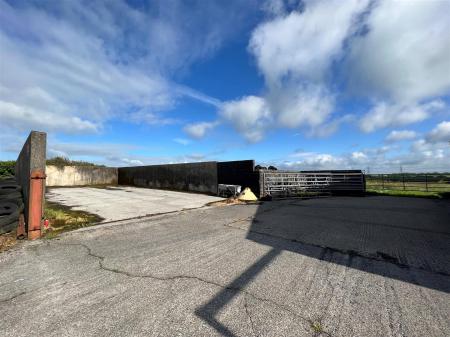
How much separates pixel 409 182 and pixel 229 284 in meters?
18.7

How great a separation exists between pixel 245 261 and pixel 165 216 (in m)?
4.01

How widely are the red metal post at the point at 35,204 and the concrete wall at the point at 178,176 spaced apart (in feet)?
29.4

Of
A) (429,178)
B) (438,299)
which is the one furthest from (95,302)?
(429,178)

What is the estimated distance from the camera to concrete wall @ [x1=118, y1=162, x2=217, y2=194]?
544 inches

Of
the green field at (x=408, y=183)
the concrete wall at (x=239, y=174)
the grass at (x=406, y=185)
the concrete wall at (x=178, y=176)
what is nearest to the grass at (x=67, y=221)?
the concrete wall at (x=239, y=174)

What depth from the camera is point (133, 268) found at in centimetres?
334

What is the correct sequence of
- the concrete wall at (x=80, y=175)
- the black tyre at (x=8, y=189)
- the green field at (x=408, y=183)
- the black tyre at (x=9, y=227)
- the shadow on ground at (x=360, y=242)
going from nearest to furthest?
the shadow on ground at (x=360, y=242) → the black tyre at (x=9, y=227) → the black tyre at (x=8, y=189) → the green field at (x=408, y=183) → the concrete wall at (x=80, y=175)

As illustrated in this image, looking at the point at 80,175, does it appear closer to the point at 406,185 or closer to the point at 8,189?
the point at 8,189

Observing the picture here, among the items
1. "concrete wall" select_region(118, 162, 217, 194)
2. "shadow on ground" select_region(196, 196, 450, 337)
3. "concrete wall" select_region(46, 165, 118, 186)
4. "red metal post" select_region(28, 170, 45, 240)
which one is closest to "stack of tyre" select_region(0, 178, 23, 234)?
"red metal post" select_region(28, 170, 45, 240)

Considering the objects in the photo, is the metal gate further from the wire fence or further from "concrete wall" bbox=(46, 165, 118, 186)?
"concrete wall" bbox=(46, 165, 118, 186)

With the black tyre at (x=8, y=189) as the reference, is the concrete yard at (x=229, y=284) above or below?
below

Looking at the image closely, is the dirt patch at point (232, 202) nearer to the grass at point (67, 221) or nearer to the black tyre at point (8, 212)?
the grass at point (67, 221)

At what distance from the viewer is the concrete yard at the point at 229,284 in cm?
214

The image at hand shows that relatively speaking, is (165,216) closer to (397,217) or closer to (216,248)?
(216,248)
